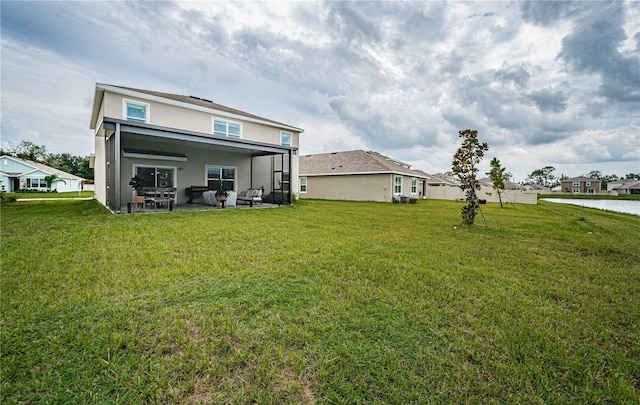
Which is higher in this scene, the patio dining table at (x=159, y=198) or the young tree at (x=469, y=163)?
the young tree at (x=469, y=163)

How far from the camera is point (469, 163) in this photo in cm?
944

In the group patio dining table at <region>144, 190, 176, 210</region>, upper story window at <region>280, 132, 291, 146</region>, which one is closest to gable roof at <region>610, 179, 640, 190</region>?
upper story window at <region>280, 132, 291, 146</region>

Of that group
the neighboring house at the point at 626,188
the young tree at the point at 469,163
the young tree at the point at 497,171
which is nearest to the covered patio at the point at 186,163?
the young tree at the point at 469,163

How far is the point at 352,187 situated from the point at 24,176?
143 feet

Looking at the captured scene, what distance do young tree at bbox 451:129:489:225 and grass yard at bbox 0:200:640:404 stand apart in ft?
13.5

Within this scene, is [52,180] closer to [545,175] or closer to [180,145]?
[180,145]

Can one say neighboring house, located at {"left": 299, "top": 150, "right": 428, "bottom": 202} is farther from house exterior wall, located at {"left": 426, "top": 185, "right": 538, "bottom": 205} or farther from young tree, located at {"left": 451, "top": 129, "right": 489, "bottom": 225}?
young tree, located at {"left": 451, "top": 129, "right": 489, "bottom": 225}

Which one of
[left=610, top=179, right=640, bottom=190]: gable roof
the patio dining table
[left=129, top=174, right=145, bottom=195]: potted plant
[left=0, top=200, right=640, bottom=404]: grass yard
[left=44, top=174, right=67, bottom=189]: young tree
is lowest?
[left=0, top=200, right=640, bottom=404]: grass yard

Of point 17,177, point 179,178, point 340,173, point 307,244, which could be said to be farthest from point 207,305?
point 17,177

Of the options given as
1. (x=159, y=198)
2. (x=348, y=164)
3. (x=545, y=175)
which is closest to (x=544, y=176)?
(x=545, y=175)

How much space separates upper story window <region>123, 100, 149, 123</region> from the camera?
11.9 metres

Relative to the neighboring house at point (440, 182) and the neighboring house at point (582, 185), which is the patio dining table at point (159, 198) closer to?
the neighboring house at point (440, 182)

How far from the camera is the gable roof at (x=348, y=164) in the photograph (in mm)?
23119

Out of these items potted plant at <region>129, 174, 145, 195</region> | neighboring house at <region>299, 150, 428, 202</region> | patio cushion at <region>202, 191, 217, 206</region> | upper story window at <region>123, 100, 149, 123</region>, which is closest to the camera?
potted plant at <region>129, 174, 145, 195</region>
